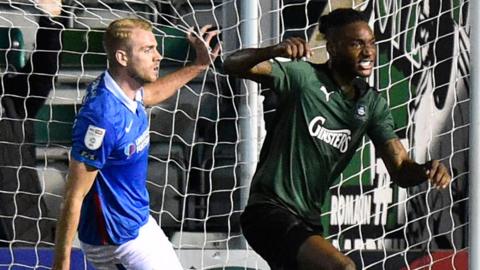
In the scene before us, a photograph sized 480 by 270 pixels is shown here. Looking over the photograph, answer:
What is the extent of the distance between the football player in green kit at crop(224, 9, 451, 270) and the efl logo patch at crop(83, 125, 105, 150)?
1.67 ft

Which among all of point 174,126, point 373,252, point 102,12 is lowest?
point 373,252

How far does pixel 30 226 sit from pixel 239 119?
1042 millimetres

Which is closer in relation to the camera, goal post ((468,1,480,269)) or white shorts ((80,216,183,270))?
white shorts ((80,216,183,270))

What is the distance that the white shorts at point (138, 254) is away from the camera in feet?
16.8

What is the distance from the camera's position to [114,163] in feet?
16.7

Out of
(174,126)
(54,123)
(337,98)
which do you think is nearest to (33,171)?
(54,123)

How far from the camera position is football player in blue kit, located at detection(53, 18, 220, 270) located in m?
5.02

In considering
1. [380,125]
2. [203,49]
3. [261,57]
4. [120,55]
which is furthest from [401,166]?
[120,55]

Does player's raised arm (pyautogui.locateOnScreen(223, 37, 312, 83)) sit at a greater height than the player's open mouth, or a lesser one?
greater

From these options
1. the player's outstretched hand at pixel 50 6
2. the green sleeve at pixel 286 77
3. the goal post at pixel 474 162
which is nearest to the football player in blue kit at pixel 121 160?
the green sleeve at pixel 286 77

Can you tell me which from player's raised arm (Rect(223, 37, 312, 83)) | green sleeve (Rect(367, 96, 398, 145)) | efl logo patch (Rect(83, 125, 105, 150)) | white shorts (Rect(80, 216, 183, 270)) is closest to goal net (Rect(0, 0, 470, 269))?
green sleeve (Rect(367, 96, 398, 145))

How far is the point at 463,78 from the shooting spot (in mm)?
6203

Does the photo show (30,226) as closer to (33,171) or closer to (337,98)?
(33,171)

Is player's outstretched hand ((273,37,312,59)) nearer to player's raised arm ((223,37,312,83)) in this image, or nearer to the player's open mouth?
player's raised arm ((223,37,312,83))
